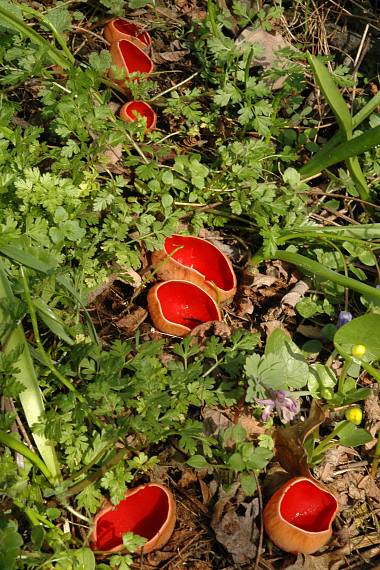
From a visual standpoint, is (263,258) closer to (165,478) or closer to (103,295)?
(103,295)

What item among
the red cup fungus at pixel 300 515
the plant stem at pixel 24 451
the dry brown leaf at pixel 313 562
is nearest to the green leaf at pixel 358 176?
the red cup fungus at pixel 300 515

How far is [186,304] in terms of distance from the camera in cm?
184

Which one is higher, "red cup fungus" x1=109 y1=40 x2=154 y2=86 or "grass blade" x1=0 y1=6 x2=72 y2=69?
"grass blade" x1=0 y1=6 x2=72 y2=69

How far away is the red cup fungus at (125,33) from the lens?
2.26m

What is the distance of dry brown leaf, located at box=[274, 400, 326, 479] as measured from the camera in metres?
1.61

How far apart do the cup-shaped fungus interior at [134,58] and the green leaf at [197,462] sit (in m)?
1.24

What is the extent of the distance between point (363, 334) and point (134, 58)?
1.13 m

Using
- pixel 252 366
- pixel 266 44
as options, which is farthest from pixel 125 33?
pixel 252 366

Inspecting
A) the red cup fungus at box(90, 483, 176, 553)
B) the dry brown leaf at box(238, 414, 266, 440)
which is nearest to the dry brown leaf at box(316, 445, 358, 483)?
the dry brown leaf at box(238, 414, 266, 440)

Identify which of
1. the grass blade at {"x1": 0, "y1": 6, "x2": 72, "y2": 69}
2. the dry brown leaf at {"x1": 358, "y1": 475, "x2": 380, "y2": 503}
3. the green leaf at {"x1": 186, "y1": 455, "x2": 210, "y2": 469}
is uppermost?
the grass blade at {"x1": 0, "y1": 6, "x2": 72, "y2": 69}

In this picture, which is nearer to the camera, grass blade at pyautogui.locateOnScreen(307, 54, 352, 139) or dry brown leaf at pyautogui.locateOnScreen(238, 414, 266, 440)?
dry brown leaf at pyautogui.locateOnScreen(238, 414, 266, 440)

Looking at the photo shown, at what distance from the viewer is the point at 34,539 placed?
4.17 ft

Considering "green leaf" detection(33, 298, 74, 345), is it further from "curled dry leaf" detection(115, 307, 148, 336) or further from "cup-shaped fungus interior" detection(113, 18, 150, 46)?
"cup-shaped fungus interior" detection(113, 18, 150, 46)

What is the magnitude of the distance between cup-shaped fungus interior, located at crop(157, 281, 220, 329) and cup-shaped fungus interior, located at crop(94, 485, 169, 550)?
0.46 metres
